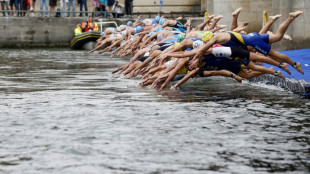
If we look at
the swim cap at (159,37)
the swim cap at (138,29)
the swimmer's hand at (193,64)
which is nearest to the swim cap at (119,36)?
the swim cap at (138,29)

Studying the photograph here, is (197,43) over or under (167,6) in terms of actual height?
over

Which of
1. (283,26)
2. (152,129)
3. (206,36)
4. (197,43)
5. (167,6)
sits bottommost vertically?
(167,6)

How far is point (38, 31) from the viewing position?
137ft

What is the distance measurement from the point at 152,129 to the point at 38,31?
30.9m

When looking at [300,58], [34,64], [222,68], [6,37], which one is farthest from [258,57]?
[6,37]

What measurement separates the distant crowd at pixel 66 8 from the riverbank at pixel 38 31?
495mm

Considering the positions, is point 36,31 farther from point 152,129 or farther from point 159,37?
point 152,129

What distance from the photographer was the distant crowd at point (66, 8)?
40.8 m

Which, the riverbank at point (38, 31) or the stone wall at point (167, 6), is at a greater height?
the stone wall at point (167, 6)

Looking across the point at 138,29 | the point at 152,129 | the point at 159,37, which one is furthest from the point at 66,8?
the point at 152,129

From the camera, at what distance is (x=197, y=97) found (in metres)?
15.6

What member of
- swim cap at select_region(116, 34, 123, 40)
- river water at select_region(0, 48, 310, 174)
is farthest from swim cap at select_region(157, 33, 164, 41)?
swim cap at select_region(116, 34, 123, 40)

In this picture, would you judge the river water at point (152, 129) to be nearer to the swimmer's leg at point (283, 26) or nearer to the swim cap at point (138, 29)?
the swimmer's leg at point (283, 26)

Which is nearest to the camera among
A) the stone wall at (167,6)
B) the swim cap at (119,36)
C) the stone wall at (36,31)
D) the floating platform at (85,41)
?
the swim cap at (119,36)
